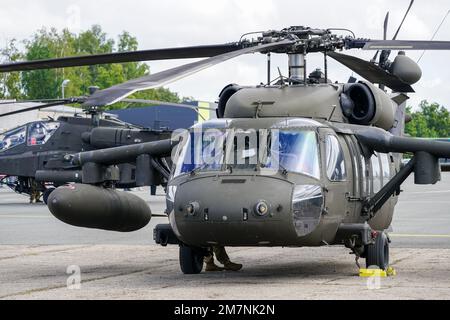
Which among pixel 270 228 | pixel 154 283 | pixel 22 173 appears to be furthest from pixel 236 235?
pixel 22 173

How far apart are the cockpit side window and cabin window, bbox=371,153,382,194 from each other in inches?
800

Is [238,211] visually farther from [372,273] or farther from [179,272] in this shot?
[179,272]

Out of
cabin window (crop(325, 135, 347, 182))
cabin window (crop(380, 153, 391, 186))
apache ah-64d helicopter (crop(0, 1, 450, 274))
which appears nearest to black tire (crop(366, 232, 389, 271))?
apache ah-64d helicopter (crop(0, 1, 450, 274))

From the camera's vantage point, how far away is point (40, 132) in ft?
107

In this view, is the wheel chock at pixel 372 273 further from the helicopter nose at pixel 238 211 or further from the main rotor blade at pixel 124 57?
the main rotor blade at pixel 124 57

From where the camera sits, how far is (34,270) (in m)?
13.8

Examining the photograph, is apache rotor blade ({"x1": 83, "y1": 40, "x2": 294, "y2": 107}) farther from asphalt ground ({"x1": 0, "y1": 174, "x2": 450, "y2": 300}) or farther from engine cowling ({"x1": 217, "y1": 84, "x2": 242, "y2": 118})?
engine cowling ({"x1": 217, "y1": 84, "x2": 242, "y2": 118})

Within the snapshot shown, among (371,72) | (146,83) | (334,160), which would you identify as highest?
(371,72)

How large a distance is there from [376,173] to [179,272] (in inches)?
117

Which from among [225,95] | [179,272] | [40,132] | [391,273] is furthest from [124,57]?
[40,132]

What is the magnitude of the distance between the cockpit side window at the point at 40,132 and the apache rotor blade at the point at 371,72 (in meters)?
20.9

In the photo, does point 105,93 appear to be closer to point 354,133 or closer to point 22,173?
point 354,133

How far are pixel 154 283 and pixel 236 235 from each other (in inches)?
54.7
